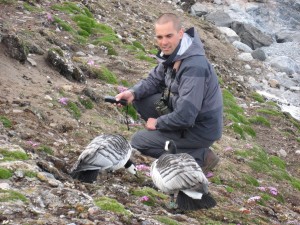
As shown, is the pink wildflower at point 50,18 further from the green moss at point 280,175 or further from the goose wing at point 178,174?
the goose wing at point 178,174

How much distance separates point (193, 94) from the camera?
10.5m

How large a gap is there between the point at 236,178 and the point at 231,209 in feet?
11.7

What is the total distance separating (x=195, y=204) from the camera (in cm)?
932

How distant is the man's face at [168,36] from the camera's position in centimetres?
1075

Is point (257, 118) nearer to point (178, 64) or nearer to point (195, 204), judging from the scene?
point (178, 64)

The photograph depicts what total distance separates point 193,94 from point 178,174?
2006 mm

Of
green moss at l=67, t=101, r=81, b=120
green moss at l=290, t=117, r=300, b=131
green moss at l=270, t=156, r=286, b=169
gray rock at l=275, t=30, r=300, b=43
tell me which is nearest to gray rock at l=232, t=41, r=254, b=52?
gray rock at l=275, t=30, r=300, b=43

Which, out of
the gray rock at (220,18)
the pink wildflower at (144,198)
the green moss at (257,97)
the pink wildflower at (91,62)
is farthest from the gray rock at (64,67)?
the gray rock at (220,18)

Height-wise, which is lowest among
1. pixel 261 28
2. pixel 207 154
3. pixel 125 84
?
pixel 261 28

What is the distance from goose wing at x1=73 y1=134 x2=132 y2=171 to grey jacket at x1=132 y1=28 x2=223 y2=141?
4.18 ft

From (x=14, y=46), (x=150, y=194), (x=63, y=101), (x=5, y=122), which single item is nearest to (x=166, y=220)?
(x=150, y=194)

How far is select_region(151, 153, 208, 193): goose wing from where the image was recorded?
29.5ft

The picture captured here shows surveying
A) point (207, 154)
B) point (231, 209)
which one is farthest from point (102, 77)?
point (231, 209)

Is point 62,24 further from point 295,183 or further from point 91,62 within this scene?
point 295,183
